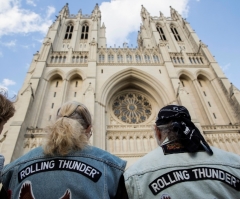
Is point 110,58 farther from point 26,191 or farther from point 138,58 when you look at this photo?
point 26,191

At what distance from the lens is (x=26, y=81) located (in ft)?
54.8

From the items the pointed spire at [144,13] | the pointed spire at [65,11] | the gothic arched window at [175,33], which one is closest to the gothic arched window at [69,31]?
the pointed spire at [65,11]

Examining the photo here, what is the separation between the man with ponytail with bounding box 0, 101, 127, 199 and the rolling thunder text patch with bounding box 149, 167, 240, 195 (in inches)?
14.2

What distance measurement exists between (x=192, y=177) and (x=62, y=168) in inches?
41.2

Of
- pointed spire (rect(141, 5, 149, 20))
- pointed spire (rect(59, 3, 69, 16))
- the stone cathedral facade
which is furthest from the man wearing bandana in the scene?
pointed spire (rect(141, 5, 149, 20))

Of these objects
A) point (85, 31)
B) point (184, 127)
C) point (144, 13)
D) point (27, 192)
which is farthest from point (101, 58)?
point (27, 192)

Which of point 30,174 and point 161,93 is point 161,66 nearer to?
point 161,93

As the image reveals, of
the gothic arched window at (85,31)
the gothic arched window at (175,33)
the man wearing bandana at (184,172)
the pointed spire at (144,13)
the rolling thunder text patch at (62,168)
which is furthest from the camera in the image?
the pointed spire at (144,13)

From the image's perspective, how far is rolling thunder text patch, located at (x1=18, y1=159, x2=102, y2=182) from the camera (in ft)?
4.49

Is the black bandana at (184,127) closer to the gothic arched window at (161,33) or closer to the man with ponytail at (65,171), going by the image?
the man with ponytail at (65,171)

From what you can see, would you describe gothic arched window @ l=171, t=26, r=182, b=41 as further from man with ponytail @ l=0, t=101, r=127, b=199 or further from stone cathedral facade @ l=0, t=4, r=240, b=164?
man with ponytail @ l=0, t=101, r=127, b=199

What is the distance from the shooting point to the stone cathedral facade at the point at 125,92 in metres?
12.5

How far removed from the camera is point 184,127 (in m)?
1.56

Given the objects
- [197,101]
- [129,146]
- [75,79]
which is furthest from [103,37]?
[129,146]
